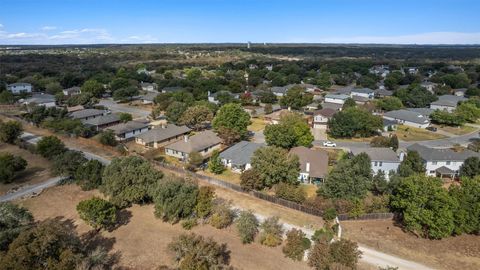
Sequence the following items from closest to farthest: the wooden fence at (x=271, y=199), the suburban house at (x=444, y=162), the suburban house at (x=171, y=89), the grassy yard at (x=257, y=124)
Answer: the wooden fence at (x=271, y=199), the suburban house at (x=444, y=162), the grassy yard at (x=257, y=124), the suburban house at (x=171, y=89)

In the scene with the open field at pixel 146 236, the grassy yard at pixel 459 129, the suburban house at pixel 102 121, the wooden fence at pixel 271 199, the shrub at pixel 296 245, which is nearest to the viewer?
the open field at pixel 146 236

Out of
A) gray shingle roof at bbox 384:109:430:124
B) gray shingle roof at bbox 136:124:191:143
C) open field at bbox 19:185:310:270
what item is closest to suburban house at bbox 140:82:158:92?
gray shingle roof at bbox 136:124:191:143

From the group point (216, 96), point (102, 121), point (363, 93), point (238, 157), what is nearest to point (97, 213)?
point (238, 157)

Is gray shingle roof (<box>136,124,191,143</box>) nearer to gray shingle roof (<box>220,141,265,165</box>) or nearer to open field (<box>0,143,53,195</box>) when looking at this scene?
gray shingle roof (<box>220,141,265,165</box>)

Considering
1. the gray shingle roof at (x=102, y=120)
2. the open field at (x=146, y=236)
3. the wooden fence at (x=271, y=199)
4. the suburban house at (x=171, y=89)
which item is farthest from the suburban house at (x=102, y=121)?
the suburban house at (x=171, y=89)

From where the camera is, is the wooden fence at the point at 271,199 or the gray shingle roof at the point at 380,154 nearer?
the wooden fence at the point at 271,199

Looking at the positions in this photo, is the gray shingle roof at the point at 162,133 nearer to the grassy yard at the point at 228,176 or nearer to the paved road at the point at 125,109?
the grassy yard at the point at 228,176

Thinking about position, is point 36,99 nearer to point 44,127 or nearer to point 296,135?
point 44,127
